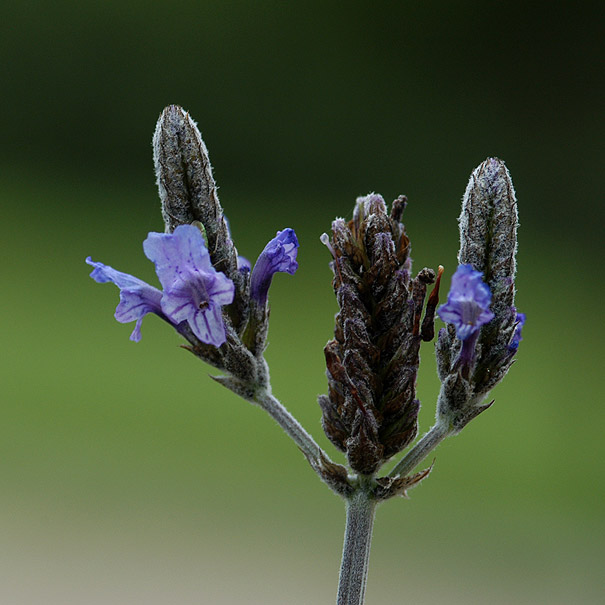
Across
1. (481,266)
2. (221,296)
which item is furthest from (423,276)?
(221,296)

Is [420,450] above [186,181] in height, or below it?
below

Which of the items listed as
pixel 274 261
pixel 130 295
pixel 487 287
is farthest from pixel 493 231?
Answer: pixel 130 295

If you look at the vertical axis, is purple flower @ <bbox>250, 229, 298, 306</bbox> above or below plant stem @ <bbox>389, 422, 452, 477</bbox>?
above

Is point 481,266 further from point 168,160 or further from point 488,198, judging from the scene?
point 168,160

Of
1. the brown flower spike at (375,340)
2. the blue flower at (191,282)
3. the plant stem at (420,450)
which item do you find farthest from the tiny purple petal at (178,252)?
the plant stem at (420,450)

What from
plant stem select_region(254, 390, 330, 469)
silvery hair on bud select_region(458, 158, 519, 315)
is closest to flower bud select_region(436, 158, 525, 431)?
silvery hair on bud select_region(458, 158, 519, 315)

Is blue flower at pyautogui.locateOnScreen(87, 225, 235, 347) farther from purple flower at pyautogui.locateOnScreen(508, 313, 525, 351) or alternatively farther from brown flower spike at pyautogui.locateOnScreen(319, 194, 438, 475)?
purple flower at pyautogui.locateOnScreen(508, 313, 525, 351)

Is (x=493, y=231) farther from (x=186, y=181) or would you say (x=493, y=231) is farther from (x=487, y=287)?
(x=186, y=181)
